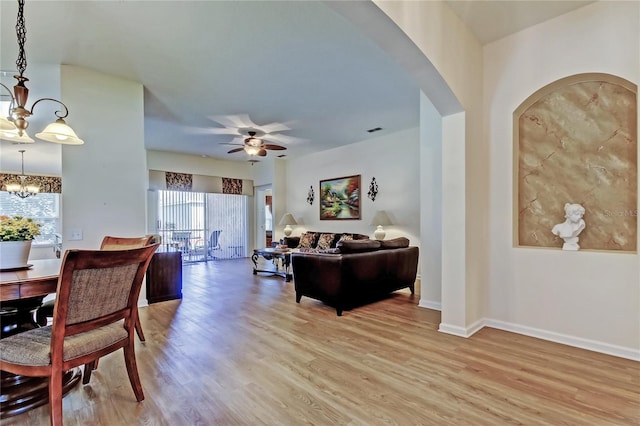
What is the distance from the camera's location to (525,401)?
1895 mm

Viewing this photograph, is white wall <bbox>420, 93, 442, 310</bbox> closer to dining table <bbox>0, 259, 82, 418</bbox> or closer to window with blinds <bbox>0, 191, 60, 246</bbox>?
dining table <bbox>0, 259, 82, 418</bbox>

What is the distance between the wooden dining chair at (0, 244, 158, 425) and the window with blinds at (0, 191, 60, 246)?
24.3 feet

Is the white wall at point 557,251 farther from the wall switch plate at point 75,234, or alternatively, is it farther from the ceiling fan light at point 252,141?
the wall switch plate at point 75,234

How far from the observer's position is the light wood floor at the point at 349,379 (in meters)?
1.78

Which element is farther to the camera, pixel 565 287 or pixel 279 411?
pixel 565 287

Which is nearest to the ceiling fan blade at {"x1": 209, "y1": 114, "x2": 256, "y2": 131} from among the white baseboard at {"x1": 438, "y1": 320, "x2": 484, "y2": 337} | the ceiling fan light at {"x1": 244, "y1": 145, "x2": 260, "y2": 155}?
the ceiling fan light at {"x1": 244, "y1": 145, "x2": 260, "y2": 155}

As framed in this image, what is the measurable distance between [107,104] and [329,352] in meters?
3.89

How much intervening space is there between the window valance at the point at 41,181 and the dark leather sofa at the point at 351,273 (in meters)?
6.79

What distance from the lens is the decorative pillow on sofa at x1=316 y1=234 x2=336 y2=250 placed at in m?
6.75

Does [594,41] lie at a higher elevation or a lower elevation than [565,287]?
higher

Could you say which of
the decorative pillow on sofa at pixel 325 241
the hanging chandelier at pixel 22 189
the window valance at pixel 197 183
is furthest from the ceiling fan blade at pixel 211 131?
the hanging chandelier at pixel 22 189

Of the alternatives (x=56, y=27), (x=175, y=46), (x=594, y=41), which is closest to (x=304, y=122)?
(x=175, y=46)

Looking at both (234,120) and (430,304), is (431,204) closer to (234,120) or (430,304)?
(430,304)

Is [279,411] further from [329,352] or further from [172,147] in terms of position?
[172,147]
